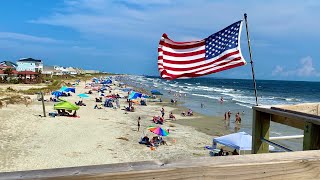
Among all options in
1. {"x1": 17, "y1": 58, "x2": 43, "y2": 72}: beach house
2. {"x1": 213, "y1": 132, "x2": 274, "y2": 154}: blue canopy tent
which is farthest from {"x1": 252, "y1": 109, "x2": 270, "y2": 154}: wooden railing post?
{"x1": 17, "y1": 58, "x2": 43, "y2": 72}: beach house

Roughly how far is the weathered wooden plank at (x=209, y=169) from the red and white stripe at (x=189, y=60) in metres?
3.56

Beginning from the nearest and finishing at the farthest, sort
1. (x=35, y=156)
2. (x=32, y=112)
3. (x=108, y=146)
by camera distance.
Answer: (x=35, y=156)
(x=108, y=146)
(x=32, y=112)

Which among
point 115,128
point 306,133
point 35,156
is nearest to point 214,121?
point 115,128

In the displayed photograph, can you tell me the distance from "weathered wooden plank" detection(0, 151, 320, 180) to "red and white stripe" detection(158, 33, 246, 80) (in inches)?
140

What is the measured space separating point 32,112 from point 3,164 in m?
15.3

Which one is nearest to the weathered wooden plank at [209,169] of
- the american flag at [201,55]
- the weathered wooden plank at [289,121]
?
the weathered wooden plank at [289,121]

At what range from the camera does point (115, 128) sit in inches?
974

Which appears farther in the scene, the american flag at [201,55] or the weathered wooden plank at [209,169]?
the american flag at [201,55]

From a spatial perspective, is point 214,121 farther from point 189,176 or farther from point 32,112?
point 189,176

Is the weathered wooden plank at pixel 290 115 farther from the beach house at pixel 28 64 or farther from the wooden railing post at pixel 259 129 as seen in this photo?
the beach house at pixel 28 64

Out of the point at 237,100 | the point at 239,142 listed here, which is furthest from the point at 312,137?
the point at 237,100

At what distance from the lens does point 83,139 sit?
20141 mm

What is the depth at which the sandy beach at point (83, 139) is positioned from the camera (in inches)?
611

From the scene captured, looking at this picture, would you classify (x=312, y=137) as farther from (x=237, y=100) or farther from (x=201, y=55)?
(x=237, y=100)
